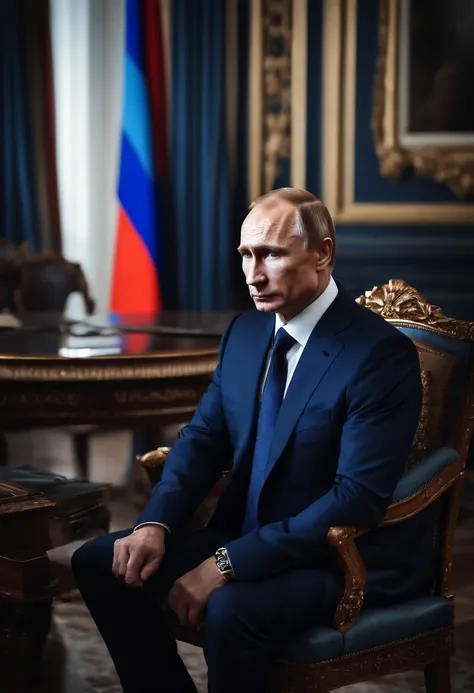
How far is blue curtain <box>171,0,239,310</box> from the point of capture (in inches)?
203

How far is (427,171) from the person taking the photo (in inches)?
201

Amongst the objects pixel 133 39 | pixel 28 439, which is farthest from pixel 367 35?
pixel 28 439

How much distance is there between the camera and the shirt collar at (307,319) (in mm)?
1882

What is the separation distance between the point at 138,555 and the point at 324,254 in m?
0.62

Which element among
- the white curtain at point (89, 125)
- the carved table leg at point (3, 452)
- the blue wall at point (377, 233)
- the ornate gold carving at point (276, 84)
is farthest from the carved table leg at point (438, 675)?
the white curtain at point (89, 125)

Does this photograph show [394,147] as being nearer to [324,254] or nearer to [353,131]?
[353,131]

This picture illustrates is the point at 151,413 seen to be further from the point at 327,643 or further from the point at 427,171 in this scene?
the point at 427,171

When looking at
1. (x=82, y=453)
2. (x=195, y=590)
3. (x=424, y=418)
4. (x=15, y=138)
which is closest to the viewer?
(x=195, y=590)

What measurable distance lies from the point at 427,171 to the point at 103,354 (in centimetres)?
273

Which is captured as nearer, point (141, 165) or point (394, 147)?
point (394, 147)

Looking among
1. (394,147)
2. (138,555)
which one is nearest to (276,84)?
(394,147)

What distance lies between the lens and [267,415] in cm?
187

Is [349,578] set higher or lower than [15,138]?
lower

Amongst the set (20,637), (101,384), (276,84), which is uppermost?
(276,84)
